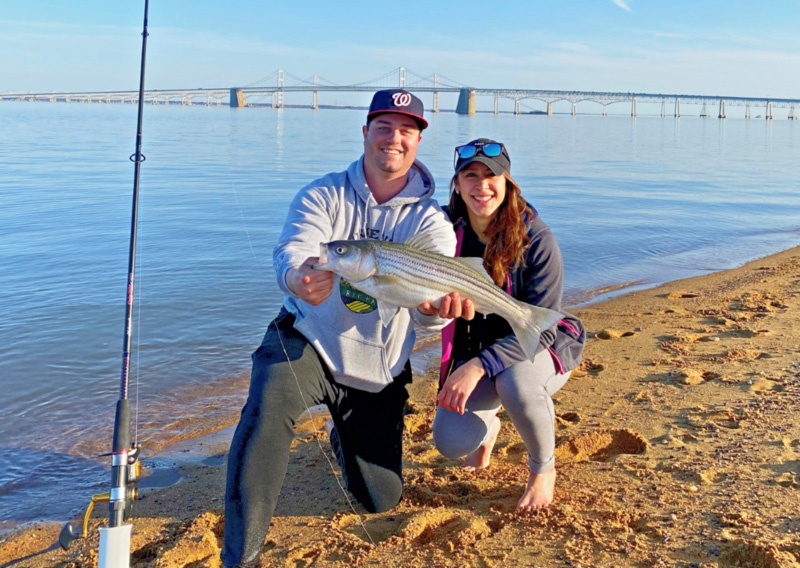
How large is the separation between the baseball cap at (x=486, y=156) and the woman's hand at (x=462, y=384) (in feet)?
3.46

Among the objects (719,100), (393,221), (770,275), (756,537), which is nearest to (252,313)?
(393,221)

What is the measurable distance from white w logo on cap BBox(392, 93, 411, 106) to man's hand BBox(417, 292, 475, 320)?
45.8 inches

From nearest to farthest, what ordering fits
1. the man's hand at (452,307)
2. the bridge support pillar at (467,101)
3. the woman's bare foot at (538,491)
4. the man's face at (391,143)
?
the man's hand at (452,307) → the woman's bare foot at (538,491) → the man's face at (391,143) → the bridge support pillar at (467,101)

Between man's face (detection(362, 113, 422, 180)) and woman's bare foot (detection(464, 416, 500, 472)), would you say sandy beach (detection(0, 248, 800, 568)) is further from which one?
man's face (detection(362, 113, 422, 180))

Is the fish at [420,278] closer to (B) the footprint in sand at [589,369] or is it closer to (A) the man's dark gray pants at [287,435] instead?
(A) the man's dark gray pants at [287,435]

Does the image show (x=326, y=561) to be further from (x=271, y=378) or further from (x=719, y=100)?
(x=719, y=100)

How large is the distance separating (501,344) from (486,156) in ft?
3.38

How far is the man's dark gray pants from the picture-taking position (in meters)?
3.19

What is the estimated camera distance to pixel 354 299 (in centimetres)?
375

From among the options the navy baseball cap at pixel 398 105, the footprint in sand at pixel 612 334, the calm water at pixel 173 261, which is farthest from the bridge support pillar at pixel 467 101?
the navy baseball cap at pixel 398 105

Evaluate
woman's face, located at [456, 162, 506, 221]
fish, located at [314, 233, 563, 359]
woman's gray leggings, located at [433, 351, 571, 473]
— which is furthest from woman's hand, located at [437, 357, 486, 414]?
woman's face, located at [456, 162, 506, 221]

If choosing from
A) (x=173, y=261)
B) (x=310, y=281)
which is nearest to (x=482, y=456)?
(x=310, y=281)

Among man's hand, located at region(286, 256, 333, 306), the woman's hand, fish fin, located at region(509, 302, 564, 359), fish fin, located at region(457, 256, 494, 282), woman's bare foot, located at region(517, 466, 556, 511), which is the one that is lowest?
woman's bare foot, located at region(517, 466, 556, 511)

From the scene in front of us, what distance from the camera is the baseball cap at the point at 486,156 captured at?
12.1ft
